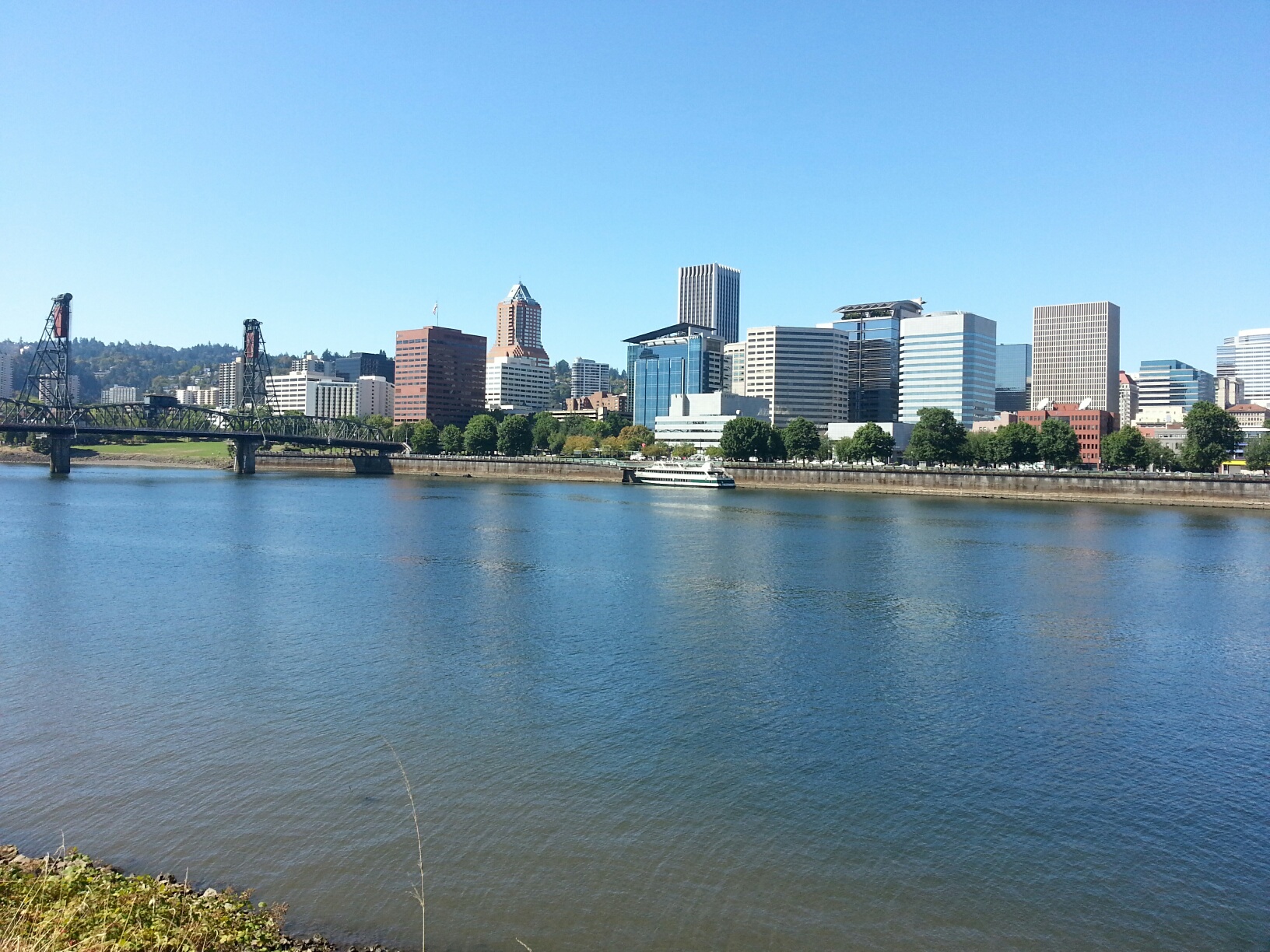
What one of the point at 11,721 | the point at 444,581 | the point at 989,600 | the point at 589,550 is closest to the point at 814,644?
the point at 989,600

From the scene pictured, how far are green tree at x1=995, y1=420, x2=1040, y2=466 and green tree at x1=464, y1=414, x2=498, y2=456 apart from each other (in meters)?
85.8

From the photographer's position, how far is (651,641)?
97.2ft

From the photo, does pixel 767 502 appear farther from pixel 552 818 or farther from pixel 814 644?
pixel 552 818

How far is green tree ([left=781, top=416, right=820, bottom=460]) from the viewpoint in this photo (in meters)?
147

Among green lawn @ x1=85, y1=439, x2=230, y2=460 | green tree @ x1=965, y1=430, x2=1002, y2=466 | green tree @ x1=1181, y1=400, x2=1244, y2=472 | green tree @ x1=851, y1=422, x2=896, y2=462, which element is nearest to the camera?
green tree @ x1=1181, y1=400, x2=1244, y2=472

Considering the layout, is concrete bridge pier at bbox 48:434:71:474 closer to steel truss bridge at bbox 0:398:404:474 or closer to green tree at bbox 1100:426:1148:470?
steel truss bridge at bbox 0:398:404:474

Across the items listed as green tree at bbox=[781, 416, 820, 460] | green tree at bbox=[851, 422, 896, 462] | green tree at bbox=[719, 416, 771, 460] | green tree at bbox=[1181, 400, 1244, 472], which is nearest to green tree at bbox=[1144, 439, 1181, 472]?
green tree at bbox=[1181, 400, 1244, 472]

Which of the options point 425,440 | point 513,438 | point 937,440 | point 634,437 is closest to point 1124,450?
point 937,440

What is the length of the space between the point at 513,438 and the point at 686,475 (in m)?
47.4

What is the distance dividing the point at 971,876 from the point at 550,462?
5184 inches

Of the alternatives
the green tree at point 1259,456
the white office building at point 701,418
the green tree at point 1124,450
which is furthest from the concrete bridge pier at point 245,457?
the green tree at point 1259,456

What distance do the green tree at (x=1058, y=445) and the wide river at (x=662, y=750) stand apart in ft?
294

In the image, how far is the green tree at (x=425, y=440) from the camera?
17325 cm

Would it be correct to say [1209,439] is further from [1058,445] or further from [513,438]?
[513,438]
